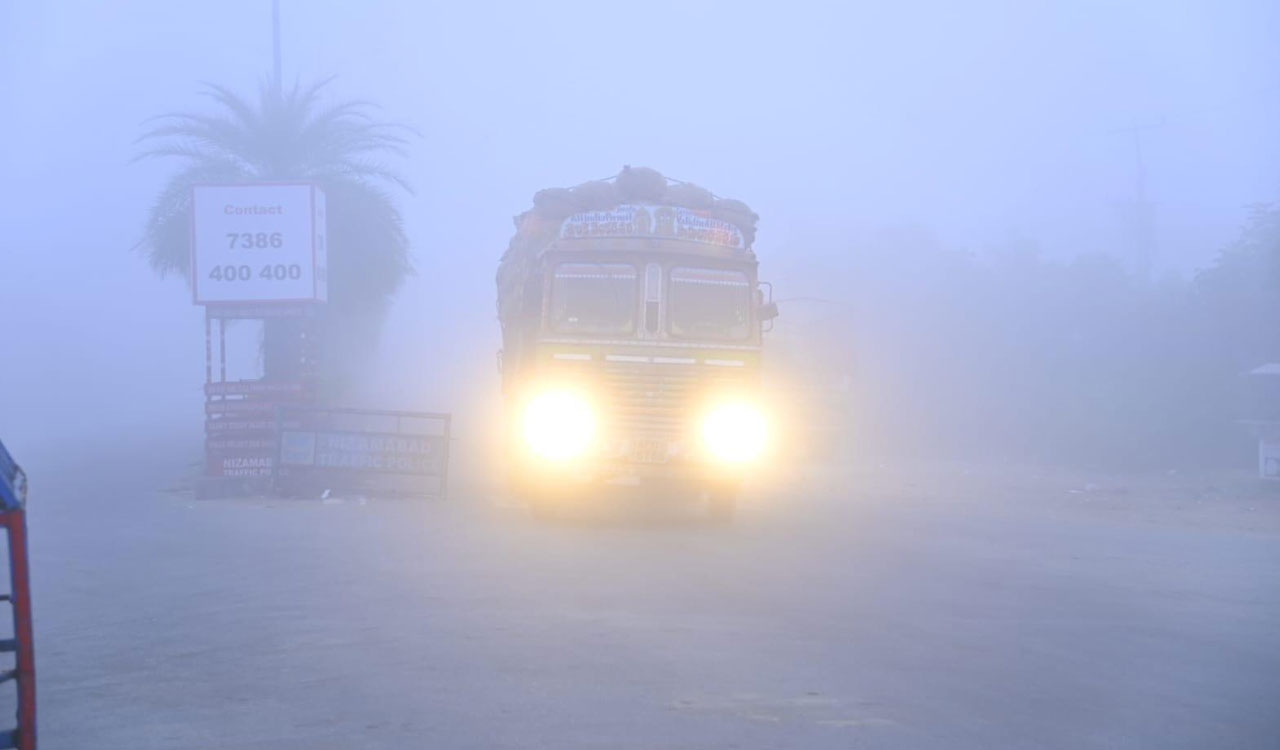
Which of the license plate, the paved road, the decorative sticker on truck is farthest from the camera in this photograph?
the decorative sticker on truck

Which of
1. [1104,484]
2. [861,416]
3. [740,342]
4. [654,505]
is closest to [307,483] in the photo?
[654,505]

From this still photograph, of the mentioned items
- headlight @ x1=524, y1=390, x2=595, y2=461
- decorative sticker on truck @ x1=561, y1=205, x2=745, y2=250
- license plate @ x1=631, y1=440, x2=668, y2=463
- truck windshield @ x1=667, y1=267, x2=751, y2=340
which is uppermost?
decorative sticker on truck @ x1=561, y1=205, x2=745, y2=250

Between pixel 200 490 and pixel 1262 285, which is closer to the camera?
pixel 200 490

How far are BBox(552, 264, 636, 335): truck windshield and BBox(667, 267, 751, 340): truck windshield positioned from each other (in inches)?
19.5

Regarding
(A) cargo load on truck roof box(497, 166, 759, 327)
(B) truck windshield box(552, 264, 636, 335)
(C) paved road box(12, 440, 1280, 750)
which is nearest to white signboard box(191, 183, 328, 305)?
(A) cargo load on truck roof box(497, 166, 759, 327)

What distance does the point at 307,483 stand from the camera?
18.5 metres

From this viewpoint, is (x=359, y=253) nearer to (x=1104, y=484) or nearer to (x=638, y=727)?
(x=1104, y=484)

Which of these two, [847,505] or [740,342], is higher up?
[740,342]

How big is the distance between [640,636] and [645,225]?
7450mm

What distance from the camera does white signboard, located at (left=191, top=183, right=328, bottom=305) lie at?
20.9 m

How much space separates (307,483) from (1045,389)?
23298 mm

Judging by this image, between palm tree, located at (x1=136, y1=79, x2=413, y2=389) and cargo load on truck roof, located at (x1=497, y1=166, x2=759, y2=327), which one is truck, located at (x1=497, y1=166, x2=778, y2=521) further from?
palm tree, located at (x1=136, y1=79, x2=413, y2=389)

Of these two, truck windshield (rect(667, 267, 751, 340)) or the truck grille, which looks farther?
truck windshield (rect(667, 267, 751, 340))

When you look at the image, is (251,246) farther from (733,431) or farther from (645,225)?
(733,431)
